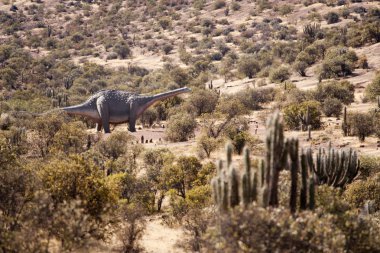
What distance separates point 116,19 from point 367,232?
337 ft

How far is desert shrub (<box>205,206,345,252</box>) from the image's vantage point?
964 centimetres

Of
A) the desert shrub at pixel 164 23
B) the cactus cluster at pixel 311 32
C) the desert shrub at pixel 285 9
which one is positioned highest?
the desert shrub at pixel 285 9

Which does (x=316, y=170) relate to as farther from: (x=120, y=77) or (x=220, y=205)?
(x=120, y=77)

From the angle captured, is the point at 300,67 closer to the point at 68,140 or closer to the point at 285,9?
the point at 68,140

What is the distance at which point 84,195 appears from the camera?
44.4ft

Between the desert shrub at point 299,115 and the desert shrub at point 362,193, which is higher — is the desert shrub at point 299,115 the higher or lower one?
the higher one

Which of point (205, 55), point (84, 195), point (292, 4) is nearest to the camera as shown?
point (84, 195)

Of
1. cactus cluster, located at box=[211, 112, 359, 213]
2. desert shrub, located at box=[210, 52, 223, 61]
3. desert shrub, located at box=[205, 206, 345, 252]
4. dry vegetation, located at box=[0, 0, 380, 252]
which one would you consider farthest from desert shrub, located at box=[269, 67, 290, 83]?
desert shrub, located at box=[205, 206, 345, 252]

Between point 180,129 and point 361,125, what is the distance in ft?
42.5

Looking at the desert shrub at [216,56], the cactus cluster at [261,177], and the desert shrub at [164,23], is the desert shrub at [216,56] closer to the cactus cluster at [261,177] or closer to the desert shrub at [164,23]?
the desert shrub at [164,23]

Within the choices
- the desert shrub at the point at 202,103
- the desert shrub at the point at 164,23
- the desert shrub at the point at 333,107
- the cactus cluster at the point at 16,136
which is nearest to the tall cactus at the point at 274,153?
the cactus cluster at the point at 16,136

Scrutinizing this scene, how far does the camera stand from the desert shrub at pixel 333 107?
39309 millimetres

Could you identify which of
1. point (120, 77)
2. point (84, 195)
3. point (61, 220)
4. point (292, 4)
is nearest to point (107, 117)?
point (84, 195)

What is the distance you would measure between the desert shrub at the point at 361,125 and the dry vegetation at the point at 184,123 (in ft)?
0.37
